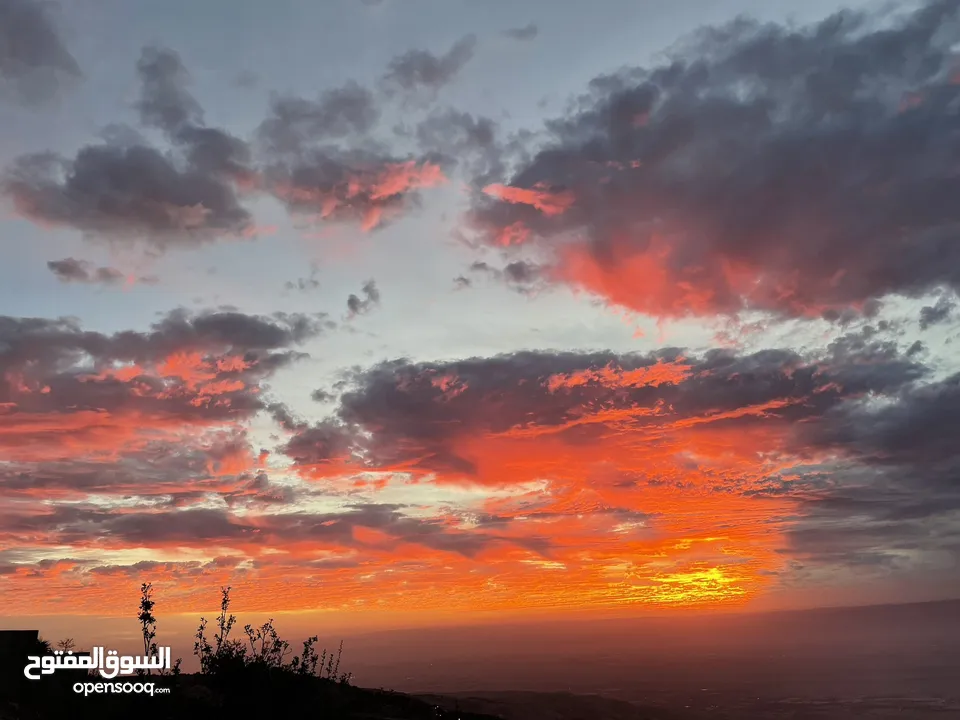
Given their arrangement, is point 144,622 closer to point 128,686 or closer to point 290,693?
point 128,686

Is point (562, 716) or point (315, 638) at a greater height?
point (315, 638)

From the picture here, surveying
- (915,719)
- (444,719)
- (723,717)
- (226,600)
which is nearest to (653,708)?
(723,717)

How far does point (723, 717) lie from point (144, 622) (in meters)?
186

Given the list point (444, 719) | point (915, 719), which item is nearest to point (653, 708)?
point (915, 719)

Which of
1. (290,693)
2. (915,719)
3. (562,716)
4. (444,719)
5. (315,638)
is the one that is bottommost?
(915,719)

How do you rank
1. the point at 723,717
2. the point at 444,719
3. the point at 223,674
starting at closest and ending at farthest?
the point at 223,674 < the point at 444,719 < the point at 723,717

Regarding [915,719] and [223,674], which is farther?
[915,719]

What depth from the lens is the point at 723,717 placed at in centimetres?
18050

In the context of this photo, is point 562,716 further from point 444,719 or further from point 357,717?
point 357,717

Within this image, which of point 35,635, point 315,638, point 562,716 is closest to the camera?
point 35,635

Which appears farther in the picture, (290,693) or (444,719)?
(444,719)

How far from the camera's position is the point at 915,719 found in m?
188

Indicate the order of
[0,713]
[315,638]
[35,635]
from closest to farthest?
[0,713] → [35,635] → [315,638]

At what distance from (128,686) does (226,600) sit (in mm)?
5635
